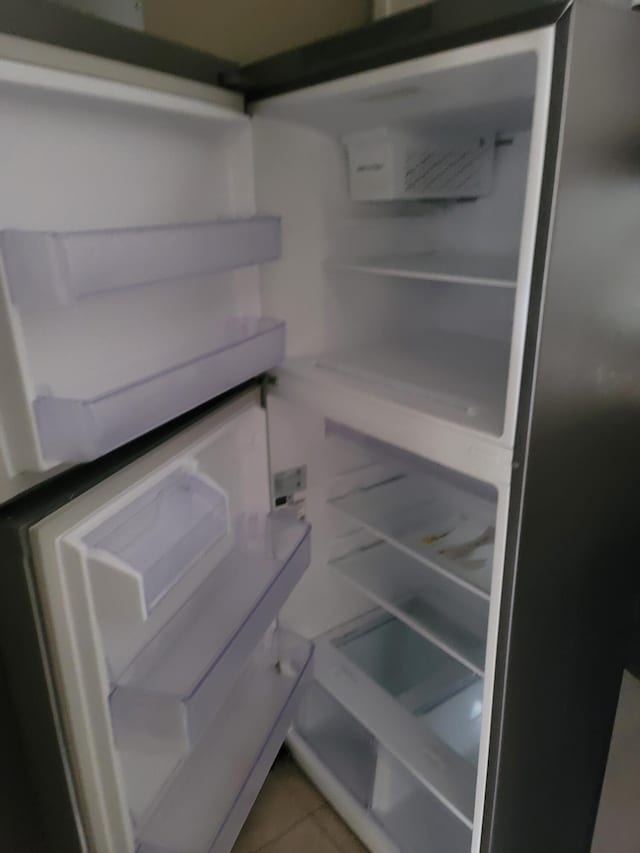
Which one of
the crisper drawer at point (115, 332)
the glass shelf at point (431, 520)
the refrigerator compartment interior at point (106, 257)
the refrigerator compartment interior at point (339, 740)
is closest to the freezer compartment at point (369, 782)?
the refrigerator compartment interior at point (339, 740)

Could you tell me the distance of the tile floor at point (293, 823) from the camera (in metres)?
1.38

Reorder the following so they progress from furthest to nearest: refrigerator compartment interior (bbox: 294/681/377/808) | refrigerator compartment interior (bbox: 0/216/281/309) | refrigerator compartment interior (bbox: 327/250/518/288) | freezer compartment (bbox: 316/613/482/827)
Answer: refrigerator compartment interior (bbox: 294/681/377/808) < freezer compartment (bbox: 316/613/482/827) < refrigerator compartment interior (bbox: 327/250/518/288) < refrigerator compartment interior (bbox: 0/216/281/309)

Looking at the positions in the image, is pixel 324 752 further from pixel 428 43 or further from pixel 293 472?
pixel 428 43

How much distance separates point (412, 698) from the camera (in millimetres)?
1499

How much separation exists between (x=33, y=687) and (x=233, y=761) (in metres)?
0.58

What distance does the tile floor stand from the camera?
138 centimetres

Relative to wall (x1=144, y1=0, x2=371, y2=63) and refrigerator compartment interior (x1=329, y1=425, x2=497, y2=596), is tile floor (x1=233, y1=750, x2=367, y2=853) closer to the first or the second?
refrigerator compartment interior (x1=329, y1=425, x2=497, y2=596)

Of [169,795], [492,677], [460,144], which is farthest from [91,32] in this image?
[169,795]

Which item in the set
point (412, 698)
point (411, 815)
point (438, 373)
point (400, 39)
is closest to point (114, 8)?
point (400, 39)

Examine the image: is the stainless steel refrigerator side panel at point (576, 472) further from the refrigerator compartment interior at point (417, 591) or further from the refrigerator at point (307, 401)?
the refrigerator compartment interior at point (417, 591)

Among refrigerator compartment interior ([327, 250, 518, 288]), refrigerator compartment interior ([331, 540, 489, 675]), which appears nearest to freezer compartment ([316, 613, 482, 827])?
refrigerator compartment interior ([331, 540, 489, 675])

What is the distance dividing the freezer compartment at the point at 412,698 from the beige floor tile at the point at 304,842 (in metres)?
0.32

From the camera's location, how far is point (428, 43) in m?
0.74

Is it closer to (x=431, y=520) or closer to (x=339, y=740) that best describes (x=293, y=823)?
(x=339, y=740)
